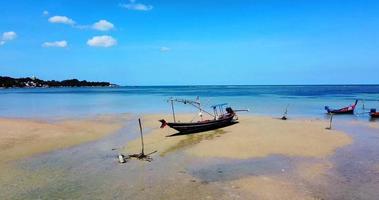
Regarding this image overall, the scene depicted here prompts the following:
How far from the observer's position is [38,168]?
15570mm

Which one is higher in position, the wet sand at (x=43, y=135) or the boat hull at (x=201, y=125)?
the boat hull at (x=201, y=125)

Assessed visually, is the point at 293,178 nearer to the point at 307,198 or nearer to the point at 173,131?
the point at 307,198

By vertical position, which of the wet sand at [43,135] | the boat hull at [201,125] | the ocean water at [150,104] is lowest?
→ the ocean water at [150,104]

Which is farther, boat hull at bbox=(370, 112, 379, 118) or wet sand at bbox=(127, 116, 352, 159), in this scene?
boat hull at bbox=(370, 112, 379, 118)

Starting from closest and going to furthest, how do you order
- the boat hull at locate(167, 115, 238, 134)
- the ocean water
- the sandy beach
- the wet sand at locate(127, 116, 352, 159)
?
the sandy beach, the wet sand at locate(127, 116, 352, 159), the boat hull at locate(167, 115, 238, 134), the ocean water

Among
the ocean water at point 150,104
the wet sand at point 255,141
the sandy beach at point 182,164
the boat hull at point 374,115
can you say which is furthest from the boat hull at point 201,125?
the boat hull at point 374,115

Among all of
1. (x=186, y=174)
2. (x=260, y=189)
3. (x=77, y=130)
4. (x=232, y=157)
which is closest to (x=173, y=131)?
(x=77, y=130)

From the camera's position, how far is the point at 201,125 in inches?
1008

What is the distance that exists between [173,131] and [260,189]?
13.3m

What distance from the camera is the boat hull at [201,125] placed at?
24.0 meters

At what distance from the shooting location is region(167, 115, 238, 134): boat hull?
24.0 m

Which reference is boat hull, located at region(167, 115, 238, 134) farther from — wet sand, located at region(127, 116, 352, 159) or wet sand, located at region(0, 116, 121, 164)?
wet sand, located at region(0, 116, 121, 164)

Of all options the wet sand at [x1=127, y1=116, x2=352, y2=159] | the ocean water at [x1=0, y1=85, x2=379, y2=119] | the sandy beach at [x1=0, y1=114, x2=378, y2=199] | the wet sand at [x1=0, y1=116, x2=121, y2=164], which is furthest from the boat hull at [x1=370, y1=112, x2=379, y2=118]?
the wet sand at [x1=0, y1=116, x2=121, y2=164]

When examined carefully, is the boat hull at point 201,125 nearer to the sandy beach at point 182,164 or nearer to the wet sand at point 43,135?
the sandy beach at point 182,164
